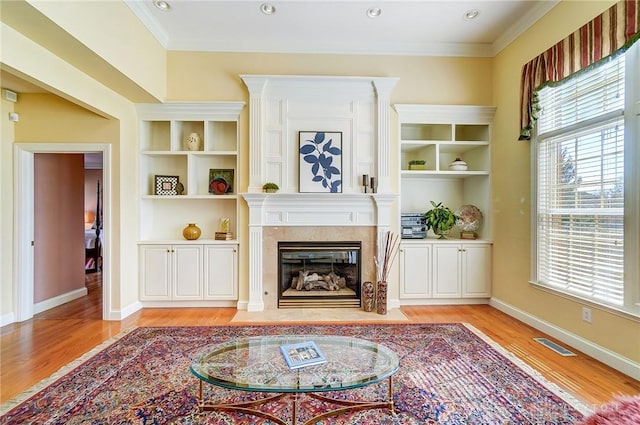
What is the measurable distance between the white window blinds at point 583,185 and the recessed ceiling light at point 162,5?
413cm

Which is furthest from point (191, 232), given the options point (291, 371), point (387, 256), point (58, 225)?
point (291, 371)

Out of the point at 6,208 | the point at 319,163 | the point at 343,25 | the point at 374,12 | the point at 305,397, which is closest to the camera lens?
the point at 305,397

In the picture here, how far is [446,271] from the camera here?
414 cm

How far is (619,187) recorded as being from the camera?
2508mm

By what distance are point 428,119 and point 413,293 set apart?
2326mm

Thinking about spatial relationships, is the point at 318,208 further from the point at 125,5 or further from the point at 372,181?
the point at 125,5

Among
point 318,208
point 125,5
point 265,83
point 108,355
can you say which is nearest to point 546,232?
point 318,208

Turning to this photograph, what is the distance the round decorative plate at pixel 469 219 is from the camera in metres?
4.26

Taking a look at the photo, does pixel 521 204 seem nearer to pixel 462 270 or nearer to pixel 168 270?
pixel 462 270

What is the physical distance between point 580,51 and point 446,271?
106 inches

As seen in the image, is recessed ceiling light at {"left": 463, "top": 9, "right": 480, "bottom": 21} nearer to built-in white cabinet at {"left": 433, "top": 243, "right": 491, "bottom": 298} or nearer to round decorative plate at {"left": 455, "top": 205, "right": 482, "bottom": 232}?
round decorative plate at {"left": 455, "top": 205, "right": 482, "bottom": 232}

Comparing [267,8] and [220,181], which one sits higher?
[267,8]

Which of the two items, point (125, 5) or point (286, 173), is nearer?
point (125, 5)

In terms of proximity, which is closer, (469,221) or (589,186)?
(589,186)
